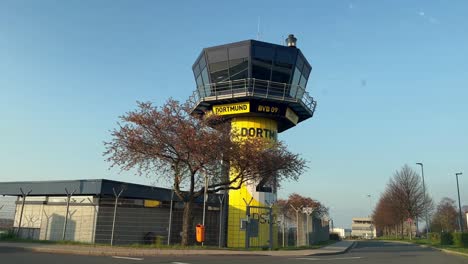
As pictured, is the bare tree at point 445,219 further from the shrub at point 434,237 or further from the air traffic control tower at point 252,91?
the air traffic control tower at point 252,91

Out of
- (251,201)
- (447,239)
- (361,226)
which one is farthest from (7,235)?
(361,226)

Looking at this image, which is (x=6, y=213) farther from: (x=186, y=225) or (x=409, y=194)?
(x=409, y=194)

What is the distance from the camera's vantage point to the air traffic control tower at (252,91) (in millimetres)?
33156

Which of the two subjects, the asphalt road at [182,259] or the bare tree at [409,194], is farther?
the bare tree at [409,194]

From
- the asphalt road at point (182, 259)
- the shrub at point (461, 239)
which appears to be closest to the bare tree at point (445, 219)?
the shrub at point (461, 239)

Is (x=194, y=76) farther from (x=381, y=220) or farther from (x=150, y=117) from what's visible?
(x=381, y=220)

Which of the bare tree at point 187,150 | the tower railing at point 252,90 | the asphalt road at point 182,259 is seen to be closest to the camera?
the asphalt road at point 182,259

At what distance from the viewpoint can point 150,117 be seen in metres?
23.0

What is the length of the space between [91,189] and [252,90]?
45.4 ft

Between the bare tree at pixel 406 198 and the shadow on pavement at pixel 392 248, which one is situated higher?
the bare tree at pixel 406 198

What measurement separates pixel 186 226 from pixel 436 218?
7795 cm

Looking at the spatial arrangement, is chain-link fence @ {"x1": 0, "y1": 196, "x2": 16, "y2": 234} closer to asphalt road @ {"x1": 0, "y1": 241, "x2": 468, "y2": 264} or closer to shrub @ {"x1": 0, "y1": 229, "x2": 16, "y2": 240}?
shrub @ {"x1": 0, "y1": 229, "x2": 16, "y2": 240}

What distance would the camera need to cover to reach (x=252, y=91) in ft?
107

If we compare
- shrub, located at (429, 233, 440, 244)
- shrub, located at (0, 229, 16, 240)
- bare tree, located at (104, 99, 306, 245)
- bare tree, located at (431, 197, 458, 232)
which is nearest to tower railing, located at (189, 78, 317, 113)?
bare tree, located at (104, 99, 306, 245)
